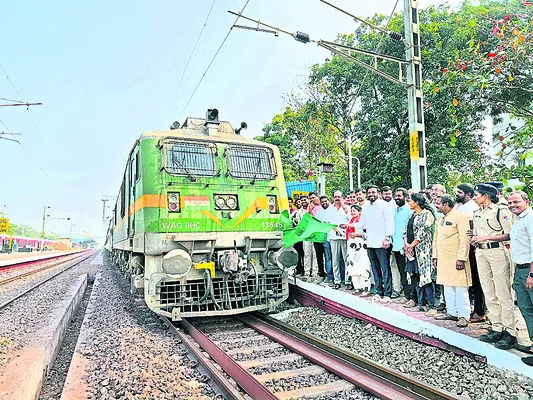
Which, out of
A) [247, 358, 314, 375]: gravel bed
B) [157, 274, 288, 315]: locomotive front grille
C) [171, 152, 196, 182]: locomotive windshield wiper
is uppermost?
[171, 152, 196, 182]: locomotive windshield wiper

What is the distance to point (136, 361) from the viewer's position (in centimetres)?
491

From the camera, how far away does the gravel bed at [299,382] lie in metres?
4.12

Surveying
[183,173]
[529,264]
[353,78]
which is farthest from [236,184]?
[353,78]

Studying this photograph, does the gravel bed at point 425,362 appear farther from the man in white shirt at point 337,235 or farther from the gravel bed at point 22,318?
the gravel bed at point 22,318

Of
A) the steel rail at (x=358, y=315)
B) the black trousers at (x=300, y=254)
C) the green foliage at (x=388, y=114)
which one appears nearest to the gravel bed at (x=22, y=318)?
the steel rail at (x=358, y=315)

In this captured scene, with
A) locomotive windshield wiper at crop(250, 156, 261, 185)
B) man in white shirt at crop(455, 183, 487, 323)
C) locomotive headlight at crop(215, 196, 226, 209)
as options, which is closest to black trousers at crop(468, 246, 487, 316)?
man in white shirt at crop(455, 183, 487, 323)

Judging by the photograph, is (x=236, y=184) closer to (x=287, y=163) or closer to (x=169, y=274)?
(x=169, y=274)

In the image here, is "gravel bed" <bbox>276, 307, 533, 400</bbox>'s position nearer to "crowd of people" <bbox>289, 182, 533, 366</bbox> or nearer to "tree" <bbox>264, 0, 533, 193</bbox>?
"crowd of people" <bbox>289, 182, 533, 366</bbox>

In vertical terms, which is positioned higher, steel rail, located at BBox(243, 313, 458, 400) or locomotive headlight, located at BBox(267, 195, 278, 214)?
locomotive headlight, located at BBox(267, 195, 278, 214)

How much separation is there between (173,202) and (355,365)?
3.67 m

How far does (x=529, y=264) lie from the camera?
172 inches

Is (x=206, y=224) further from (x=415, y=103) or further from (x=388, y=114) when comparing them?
(x=388, y=114)

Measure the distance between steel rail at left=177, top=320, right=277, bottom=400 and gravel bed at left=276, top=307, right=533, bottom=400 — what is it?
5.59 feet

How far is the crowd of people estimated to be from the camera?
4680mm
